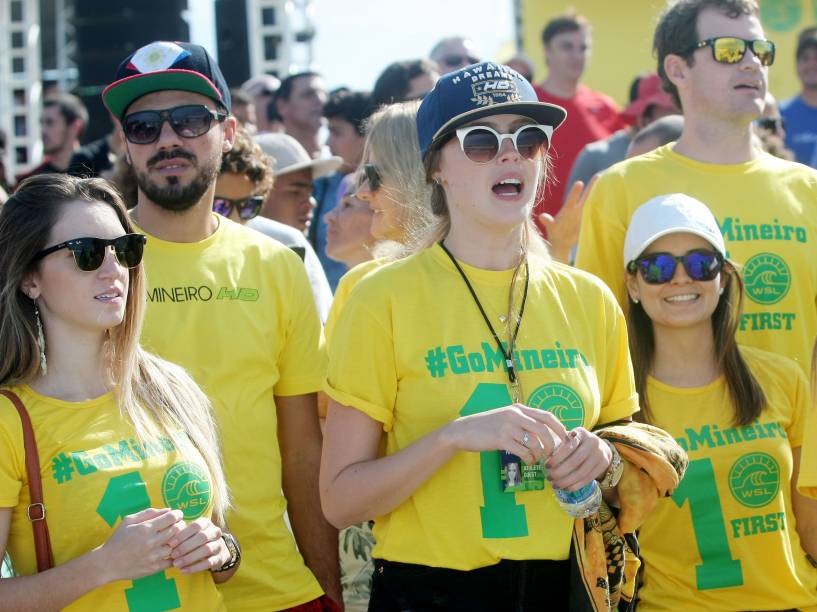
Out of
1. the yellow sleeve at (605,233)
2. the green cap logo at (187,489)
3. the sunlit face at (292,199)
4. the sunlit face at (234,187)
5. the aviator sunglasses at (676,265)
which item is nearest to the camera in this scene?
the green cap logo at (187,489)

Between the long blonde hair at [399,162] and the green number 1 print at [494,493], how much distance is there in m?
1.32

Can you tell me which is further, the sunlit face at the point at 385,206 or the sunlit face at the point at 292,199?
the sunlit face at the point at 292,199

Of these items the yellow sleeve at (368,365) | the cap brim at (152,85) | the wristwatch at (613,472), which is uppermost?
the cap brim at (152,85)

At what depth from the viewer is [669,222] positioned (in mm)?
3922

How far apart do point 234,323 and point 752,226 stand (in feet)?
6.00

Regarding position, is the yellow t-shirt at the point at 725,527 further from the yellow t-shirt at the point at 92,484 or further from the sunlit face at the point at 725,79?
the yellow t-shirt at the point at 92,484

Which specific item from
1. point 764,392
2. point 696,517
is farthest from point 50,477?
point 764,392

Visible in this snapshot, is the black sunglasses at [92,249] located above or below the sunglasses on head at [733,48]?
below

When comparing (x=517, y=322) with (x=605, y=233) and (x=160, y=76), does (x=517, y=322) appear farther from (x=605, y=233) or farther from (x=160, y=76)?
(x=160, y=76)

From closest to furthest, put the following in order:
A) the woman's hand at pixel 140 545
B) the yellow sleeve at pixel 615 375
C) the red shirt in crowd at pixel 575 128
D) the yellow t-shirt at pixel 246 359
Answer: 1. the woman's hand at pixel 140 545
2. the yellow sleeve at pixel 615 375
3. the yellow t-shirt at pixel 246 359
4. the red shirt in crowd at pixel 575 128

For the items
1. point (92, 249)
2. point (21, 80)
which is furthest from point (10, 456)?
point (21, 80)

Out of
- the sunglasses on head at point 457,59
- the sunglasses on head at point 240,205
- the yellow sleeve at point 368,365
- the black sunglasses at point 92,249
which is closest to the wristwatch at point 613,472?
the yellow sleeve at point 368,365

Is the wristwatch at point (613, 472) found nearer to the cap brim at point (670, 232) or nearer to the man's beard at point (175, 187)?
the cap brim at point (670, 232)

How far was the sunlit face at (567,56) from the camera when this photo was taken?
27.5 feet
